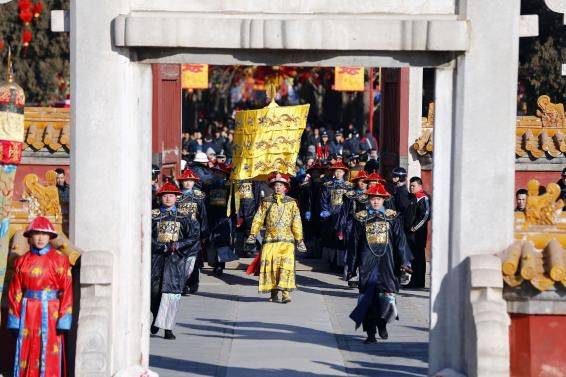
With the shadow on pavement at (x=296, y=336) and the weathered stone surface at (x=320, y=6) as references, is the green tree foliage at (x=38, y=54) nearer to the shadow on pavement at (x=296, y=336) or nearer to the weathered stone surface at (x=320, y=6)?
the shadow on pavement at (x=296, y=336)

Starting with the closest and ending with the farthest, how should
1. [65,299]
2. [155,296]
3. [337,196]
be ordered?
[65,299] < [155,296] < [337,196]

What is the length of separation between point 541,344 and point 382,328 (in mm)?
5180

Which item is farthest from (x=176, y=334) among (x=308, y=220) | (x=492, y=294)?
(x=308, y=220)

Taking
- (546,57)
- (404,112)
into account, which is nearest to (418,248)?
(404,112)

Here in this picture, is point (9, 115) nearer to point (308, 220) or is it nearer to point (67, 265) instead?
point (67, 265)

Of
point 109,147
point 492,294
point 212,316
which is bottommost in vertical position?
point 212,316

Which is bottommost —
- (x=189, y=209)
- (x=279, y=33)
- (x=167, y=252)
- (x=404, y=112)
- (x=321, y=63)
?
(x=167, y=252)

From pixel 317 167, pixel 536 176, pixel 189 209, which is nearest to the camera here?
pixel 189 209

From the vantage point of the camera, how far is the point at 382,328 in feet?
55.4

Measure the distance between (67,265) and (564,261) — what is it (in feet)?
13.3

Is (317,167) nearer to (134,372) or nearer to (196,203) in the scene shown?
(196,203)

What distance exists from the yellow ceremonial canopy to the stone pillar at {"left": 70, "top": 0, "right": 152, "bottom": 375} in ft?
35.2

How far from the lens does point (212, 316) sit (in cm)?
1900

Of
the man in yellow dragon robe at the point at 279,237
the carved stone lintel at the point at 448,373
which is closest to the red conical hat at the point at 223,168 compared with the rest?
the man in yellow dragon robe at the point at 279,237
